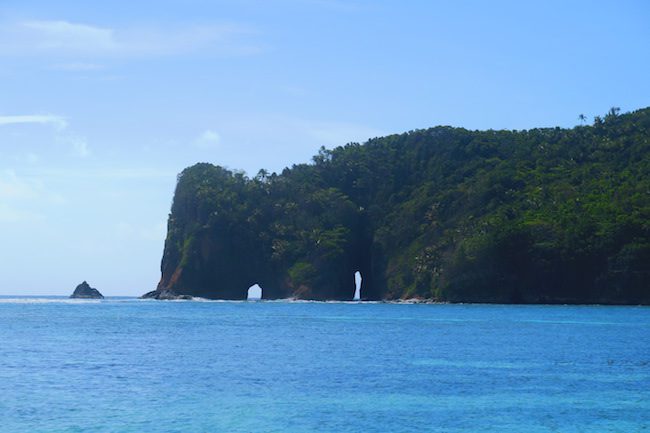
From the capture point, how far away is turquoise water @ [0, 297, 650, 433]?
96.8ft

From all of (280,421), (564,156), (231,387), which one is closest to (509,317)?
(231,387)

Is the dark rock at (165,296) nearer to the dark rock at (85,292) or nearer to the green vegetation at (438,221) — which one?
the green vegetation at (438,221)

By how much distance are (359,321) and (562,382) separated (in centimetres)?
4894

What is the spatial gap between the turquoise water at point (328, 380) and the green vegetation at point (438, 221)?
54657 millimetres

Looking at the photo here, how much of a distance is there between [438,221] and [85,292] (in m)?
86.0

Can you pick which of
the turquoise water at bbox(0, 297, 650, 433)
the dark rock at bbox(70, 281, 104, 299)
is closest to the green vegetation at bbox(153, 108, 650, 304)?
the dark rock at bbox(70, 281, 104, 299)

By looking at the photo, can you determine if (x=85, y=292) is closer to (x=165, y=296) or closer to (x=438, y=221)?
(x=165, y=296)

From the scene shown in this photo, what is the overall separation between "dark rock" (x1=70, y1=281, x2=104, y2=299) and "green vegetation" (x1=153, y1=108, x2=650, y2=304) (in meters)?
30.3

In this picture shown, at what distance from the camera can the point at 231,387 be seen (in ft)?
120

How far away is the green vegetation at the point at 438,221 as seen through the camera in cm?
12431

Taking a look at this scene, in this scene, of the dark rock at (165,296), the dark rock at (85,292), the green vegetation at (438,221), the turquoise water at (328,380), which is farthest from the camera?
the dark rock at (85,292)

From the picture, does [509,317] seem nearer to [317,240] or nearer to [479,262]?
[479,262]

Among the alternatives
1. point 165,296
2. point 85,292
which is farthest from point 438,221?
point 85,292

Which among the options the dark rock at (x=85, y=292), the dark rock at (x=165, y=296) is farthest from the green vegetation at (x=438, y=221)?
the dark rock at (x=85, y=292)
